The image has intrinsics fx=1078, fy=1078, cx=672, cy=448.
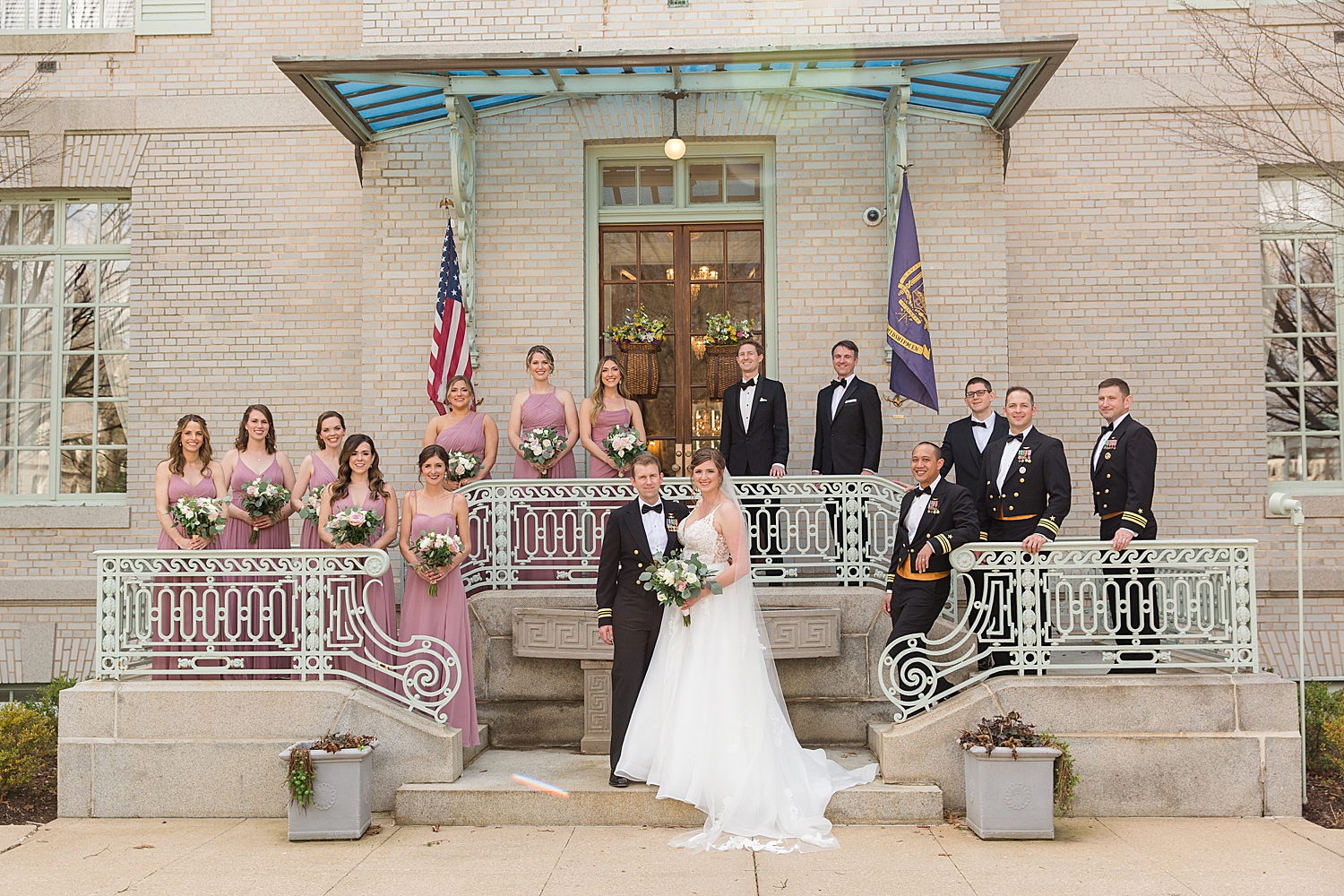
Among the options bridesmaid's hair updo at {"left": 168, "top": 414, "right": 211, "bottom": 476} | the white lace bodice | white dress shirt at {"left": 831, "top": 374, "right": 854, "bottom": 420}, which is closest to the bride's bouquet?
the white lace bodice

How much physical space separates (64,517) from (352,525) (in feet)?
18.4

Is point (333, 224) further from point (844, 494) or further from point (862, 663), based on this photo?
point (862, 663)

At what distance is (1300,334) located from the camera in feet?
38.2

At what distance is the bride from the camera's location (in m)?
6.76

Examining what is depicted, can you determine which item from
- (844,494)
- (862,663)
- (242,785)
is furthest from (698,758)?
(242,785)

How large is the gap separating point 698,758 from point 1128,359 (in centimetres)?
710

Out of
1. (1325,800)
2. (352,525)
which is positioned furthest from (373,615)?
(1325,800)

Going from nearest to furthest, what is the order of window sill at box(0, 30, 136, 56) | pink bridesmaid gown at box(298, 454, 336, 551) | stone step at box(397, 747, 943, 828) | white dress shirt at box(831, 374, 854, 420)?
stone step at box(397, 747, 943, 828)
pink bridesmaid gown at box(298, 454, 336, 551)
white dress shirt at box(831, 374, 854, 420)
window sill at box(0, 30, 136, 56)

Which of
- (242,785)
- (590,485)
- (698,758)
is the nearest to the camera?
(698,758)

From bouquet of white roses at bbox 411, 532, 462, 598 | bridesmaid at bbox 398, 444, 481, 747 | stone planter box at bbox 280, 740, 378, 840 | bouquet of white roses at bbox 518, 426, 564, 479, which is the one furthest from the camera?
bouquet of white roses at bbox 518, 426, 564, 479

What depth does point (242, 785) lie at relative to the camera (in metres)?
7.52

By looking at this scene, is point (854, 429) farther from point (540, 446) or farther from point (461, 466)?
point (461, 466)

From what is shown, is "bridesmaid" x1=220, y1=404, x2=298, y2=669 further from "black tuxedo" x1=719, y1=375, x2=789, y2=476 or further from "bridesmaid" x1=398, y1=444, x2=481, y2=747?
"black tuxedo" x1=719, y1=375, x2=789, y2=476

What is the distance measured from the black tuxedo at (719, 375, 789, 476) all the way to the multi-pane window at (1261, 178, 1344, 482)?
5.91 meters
